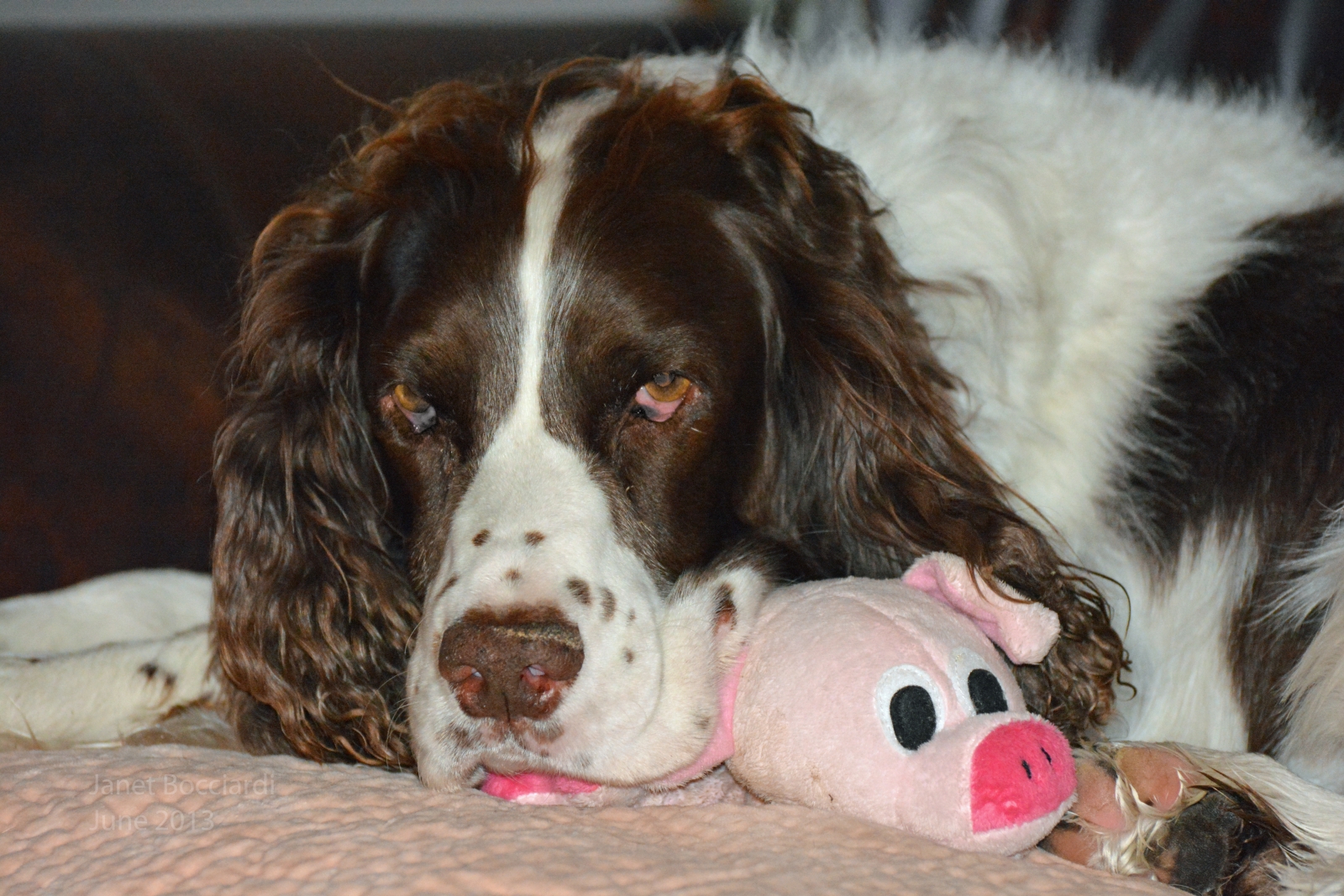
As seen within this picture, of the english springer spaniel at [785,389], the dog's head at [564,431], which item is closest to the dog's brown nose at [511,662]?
the dog's head at [564,431]

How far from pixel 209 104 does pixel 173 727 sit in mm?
1468

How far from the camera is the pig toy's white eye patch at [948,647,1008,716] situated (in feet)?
5.19

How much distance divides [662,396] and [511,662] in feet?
1.77

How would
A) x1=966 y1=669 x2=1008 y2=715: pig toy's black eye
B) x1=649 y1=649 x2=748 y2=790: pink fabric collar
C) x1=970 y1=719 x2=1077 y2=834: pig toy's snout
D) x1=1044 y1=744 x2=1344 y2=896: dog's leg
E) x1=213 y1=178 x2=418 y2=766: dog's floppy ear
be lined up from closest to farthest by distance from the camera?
x1=970 y1=719 x2=1077 y2=834: pig toy's snout < x1=966 y1=669 x2=1008 y2=715: pig toy's black eye < x1=1044 y1=744 x2=1344 y2=896: dog's leg < x1=649 y1=649 x2=748 y2=790: pink fabric collar < x1=213 y1=178 x2=418 y2=766: dog's floppy ear

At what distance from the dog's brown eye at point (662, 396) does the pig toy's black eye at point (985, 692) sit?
2.26 ft

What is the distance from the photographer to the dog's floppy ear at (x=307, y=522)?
238cm

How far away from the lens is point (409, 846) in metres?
1.42

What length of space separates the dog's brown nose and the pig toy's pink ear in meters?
0.51

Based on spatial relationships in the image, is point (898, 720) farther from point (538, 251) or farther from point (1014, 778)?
point (538, 251)

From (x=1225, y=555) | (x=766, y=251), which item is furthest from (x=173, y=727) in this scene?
(x=1225, y=555)

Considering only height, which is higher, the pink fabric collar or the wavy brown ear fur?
the wavy brown ear fur

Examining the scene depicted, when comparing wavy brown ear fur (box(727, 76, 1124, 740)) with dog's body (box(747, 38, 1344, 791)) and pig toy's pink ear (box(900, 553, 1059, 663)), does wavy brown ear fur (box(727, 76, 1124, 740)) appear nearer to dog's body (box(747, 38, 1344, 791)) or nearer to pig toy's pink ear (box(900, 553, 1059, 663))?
dog's body (box(747, 38, 1344, 791))

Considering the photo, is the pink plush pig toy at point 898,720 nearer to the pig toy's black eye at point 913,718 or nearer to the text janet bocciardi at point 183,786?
the pig toy's black eye at point 913,718

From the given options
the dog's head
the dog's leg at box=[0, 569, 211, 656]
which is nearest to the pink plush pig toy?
the dog's head
